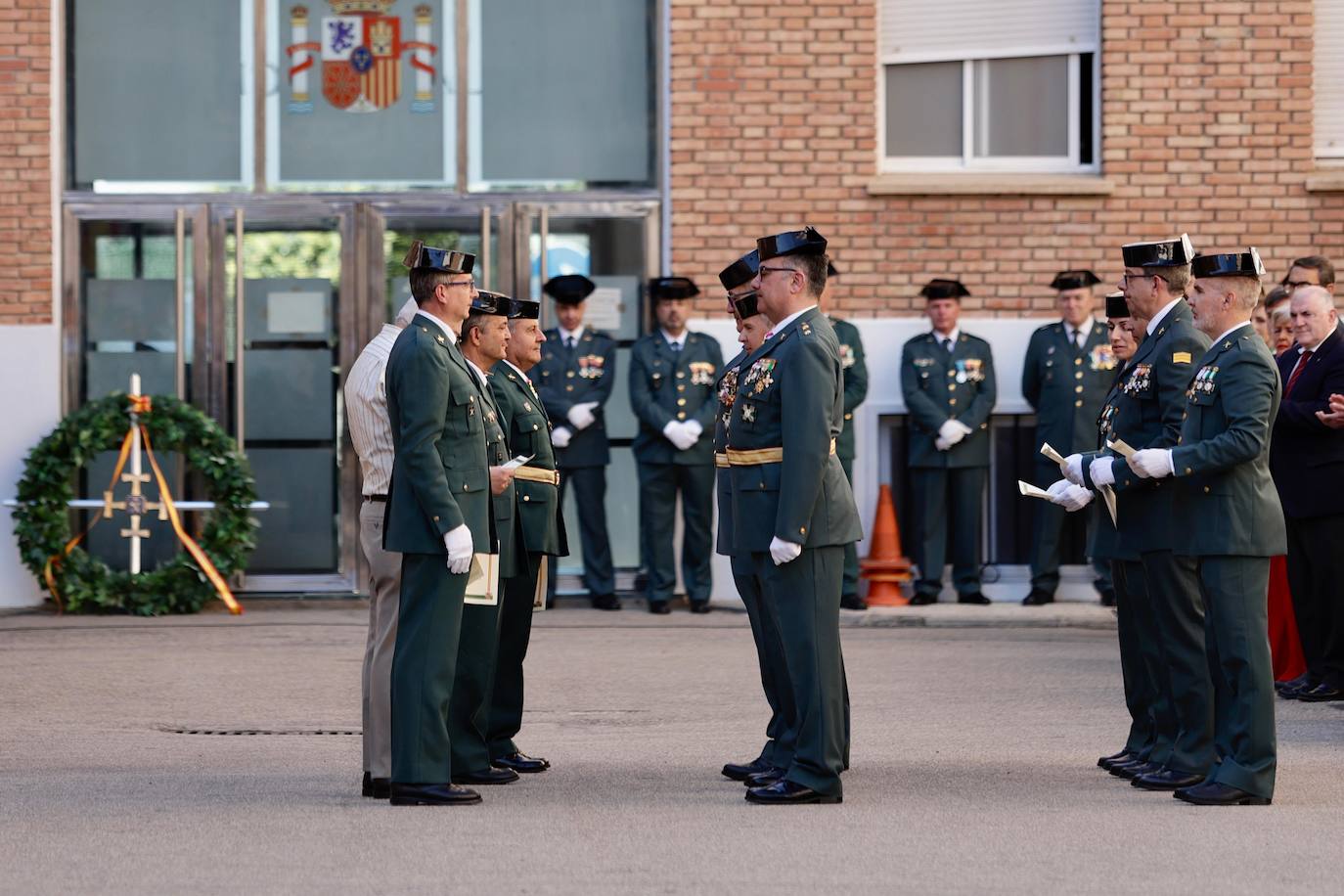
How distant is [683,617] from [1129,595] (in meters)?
6.07

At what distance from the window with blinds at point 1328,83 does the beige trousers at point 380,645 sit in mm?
9375

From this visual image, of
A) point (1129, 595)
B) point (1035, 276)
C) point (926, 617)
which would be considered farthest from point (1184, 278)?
point (1035, 276)

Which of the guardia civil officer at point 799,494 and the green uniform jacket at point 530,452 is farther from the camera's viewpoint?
the green uniform jacket at point 530,452

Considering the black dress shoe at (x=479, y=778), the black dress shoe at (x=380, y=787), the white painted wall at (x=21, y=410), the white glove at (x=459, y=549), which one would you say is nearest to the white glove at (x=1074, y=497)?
the white glove at (x=459, y=549)

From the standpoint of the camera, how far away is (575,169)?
48.9ft

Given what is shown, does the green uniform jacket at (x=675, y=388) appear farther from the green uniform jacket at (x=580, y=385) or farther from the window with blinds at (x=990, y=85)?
the window with blinds at (x=990, y=85)

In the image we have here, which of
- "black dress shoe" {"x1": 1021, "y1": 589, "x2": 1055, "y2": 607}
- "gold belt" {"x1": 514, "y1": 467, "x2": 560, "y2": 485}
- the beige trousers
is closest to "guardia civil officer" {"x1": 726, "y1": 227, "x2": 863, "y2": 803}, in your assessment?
"gold belt" {"x1": 514, "y1": 467, "x2": 560, "y2": 485}

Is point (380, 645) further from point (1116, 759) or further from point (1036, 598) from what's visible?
point (1036, 598)

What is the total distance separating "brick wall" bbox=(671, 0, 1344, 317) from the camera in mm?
14508

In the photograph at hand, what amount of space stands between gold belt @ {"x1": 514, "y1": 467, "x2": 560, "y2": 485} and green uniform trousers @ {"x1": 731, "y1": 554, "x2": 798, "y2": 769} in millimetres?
905

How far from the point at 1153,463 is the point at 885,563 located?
22.5 feet

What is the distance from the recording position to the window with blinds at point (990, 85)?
14.8m

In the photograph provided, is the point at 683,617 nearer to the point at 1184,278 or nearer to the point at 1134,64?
the point at 1134,64

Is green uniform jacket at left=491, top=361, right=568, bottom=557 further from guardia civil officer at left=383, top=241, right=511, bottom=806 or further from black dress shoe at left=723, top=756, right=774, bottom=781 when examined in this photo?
black dress shoe at left=723, top=756, right=774, bottom=781
